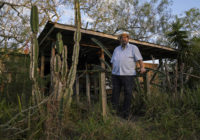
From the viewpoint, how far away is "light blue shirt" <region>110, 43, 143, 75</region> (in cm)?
325

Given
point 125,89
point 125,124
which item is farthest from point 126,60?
point 125,124

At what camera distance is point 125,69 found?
3.24 metres

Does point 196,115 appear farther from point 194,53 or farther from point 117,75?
point 194,53

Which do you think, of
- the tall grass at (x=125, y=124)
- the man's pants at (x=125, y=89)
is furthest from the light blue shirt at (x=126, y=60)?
the tall grass at (x=125, y=124)

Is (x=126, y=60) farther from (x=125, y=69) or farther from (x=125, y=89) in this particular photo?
(x=125, y=89)

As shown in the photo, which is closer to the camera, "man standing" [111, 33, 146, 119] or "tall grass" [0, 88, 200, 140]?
"tall grass" [0, 88, 200, 140]

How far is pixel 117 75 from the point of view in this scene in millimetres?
3314

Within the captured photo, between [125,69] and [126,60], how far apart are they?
0.59 ft

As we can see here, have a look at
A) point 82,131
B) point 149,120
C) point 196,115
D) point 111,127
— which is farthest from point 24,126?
point 196,115

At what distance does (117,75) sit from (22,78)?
249cm

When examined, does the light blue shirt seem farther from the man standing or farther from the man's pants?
the man's pants

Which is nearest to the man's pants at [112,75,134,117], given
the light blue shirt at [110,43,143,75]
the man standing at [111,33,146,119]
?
the man standing at [111,33,146,119]

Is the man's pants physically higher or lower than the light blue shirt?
lower

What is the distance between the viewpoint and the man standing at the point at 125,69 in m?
3.25
